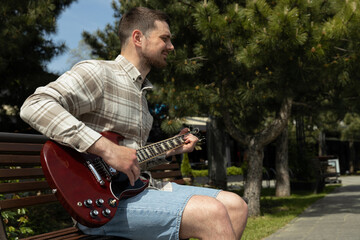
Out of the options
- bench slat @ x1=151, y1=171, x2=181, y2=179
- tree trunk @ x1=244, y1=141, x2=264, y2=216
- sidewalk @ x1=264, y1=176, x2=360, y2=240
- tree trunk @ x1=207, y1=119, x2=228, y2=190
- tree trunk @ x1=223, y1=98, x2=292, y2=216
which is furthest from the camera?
tree trunk @ x1=207, y1=119, x2=228, y2=190

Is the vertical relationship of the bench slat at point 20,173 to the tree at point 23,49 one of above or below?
below

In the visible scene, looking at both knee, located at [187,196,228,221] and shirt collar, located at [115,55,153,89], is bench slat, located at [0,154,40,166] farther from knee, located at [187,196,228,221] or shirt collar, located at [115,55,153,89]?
knee, located at [187,196,228,221]

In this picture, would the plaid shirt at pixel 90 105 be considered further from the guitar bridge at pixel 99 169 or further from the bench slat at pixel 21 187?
the bench slat at pixel 21 187

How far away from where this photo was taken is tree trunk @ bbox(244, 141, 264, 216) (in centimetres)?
818

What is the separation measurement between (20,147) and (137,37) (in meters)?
0.86

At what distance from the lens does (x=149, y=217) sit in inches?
71.7

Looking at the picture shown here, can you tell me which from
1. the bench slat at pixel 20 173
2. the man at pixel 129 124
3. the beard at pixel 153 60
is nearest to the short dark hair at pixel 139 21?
the man at pixel 129 124

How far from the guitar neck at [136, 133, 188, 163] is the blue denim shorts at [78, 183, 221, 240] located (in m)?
0.24

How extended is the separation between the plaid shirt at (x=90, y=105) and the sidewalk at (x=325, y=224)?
4167 mm

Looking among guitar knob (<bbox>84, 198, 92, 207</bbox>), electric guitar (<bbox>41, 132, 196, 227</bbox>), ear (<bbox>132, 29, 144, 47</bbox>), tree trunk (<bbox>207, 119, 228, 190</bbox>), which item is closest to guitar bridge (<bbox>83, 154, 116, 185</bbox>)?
electric guitar (<bbox>41, 132, 196, 227</bbox>)

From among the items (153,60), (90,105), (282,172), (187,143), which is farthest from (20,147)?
(282,172)

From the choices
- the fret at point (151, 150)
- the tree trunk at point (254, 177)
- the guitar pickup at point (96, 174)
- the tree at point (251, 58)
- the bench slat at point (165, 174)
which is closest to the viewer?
the guitar pickup at point (96, 174)

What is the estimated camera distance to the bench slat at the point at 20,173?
2041mm

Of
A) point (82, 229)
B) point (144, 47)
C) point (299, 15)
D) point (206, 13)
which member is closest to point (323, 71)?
point (299, 15)
